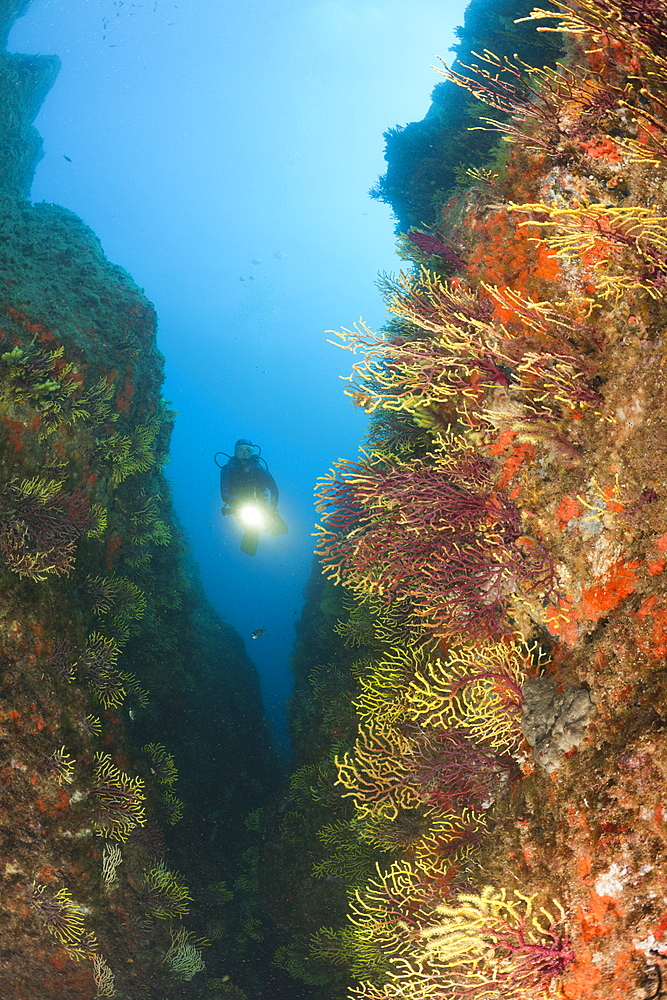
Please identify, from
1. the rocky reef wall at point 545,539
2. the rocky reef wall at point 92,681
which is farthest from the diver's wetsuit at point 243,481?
the rocky reef wall at point 545,539

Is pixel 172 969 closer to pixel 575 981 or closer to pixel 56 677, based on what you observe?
pixel 56 677

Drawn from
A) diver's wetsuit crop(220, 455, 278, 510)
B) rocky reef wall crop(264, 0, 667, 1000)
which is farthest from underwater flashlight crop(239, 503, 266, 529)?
rocky reef wall crop(264, 0, 667, 1000)

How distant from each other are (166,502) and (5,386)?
18.2 feet

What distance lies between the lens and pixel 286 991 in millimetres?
7957

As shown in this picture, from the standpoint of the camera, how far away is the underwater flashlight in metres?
12.0

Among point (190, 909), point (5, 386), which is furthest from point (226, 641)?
point (5, 386)

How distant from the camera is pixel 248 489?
11.6 metres

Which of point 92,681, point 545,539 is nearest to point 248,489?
point 92,681

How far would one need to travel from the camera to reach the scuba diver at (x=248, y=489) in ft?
37.5

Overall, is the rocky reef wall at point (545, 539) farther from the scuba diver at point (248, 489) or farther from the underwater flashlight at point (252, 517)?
the underwater flashlight at point (252, 517)

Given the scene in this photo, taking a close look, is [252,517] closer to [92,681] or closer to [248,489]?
[248,489]

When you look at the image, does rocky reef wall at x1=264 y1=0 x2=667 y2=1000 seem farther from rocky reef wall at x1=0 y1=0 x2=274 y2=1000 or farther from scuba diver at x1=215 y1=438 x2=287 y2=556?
scuba diver at x1=215 y1=438 x2=287 y2=556

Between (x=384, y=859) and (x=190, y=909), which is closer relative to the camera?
(x=384, y=859)

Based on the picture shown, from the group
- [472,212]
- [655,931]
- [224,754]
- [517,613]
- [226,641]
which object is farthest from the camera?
[226,641]
